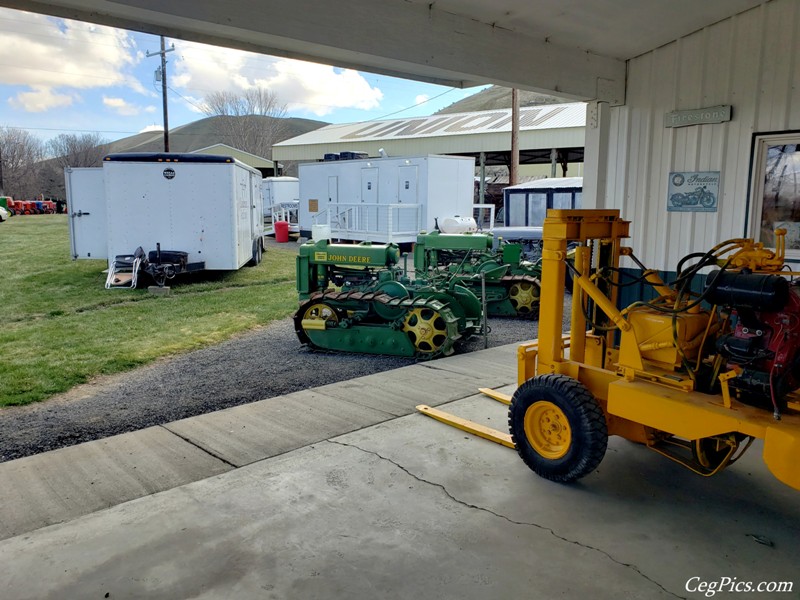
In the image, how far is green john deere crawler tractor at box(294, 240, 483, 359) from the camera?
7.59 m

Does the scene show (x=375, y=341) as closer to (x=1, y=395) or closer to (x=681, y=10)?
(x=1, y=395)

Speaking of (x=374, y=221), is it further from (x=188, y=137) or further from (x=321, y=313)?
(x=188, y=137)

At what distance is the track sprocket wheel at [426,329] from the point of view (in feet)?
24.7

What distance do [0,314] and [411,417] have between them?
853 cm

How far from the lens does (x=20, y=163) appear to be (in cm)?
7188

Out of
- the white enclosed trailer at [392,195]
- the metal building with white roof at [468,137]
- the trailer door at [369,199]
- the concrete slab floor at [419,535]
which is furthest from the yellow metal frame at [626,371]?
the metal building with white roof at [468,137]

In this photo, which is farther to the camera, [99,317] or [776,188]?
[99,317]

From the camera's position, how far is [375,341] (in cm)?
778

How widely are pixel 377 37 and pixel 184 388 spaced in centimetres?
395

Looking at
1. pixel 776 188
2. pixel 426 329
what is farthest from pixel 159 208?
pixel 776 188

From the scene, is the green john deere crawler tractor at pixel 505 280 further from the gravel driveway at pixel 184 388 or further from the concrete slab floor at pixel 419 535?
the concrete slab floor at pixel 419 535

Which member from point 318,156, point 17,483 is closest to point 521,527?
point 17,483

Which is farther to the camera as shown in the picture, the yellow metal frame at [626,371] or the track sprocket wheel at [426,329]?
the track sprocket wheel at [426,329]

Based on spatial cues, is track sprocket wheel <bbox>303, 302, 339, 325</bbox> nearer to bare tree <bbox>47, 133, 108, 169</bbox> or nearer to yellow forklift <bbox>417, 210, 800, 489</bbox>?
yellow forklift <bbox>417, 210, 800, 489</bbox>
